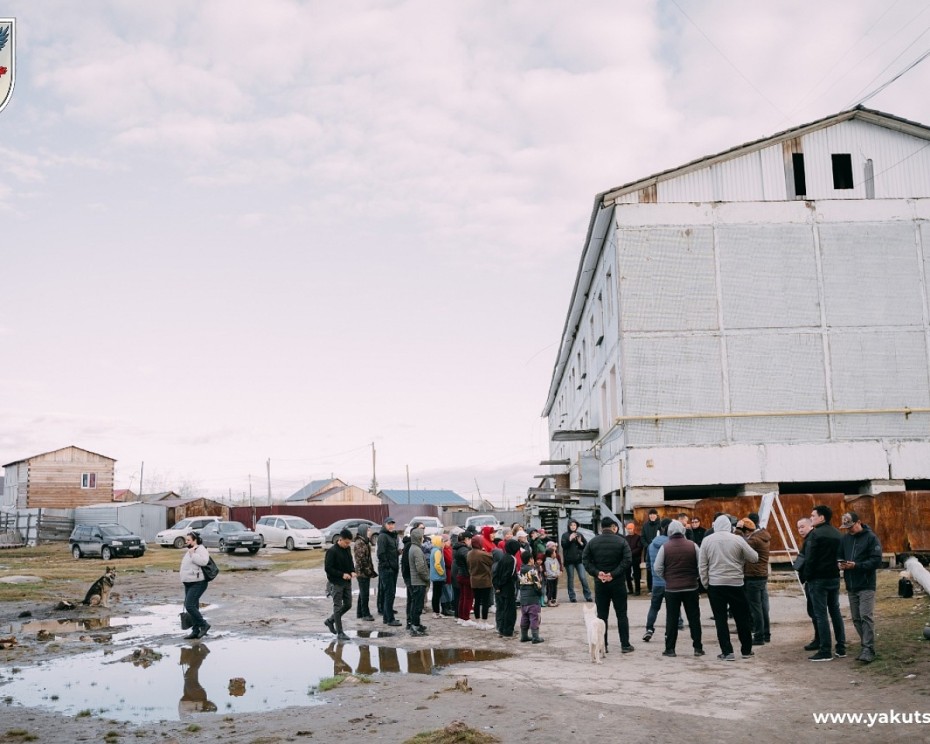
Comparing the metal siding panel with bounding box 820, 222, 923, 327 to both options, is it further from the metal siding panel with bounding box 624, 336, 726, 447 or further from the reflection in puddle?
the reflection in puddle

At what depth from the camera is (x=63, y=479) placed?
61.6 m

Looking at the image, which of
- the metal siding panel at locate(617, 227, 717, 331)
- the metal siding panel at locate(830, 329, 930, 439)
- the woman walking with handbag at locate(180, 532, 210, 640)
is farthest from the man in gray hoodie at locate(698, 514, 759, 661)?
the metal siding panel at locate(830, 329, 930, 439)

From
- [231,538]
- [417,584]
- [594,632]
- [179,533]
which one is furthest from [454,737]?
[179,533]

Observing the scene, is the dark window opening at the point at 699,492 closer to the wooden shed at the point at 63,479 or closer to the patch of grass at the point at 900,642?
the patch of grass at the point at 900,642

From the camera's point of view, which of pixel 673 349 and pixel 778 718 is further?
pixel 673 349

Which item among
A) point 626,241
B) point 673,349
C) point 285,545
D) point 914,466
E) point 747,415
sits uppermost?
point 626,241

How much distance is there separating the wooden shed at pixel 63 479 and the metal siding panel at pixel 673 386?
165 ft

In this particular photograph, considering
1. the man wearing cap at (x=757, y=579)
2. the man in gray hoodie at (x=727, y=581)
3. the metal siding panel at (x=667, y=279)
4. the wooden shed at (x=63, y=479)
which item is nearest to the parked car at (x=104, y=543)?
the metal siding panel at (x=667, y=279)

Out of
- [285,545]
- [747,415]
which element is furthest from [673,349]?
[285,545]

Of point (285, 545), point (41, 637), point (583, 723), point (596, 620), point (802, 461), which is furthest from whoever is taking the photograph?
point (285, 545)

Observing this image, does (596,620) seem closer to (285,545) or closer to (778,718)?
(778,718)

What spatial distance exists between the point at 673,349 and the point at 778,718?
1637 cm

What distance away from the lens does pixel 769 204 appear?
945 inches

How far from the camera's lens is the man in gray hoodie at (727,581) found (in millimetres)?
10797
